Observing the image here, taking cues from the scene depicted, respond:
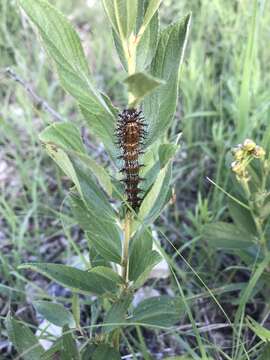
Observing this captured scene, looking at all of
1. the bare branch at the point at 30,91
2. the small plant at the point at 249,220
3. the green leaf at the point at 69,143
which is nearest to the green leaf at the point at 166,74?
the green leaf at the point at 69,143

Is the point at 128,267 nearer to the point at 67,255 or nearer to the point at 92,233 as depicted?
the point at 92,233

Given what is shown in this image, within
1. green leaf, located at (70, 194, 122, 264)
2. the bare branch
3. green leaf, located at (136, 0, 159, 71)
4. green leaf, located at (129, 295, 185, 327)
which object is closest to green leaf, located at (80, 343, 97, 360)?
green leaf, located at (129, 295, 185, 327)

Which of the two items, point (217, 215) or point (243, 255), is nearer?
point (243, 255)

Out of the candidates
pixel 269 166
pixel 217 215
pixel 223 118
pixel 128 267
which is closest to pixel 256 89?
pixel 223 118

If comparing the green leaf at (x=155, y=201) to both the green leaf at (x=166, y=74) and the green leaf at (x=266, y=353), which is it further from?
the green leaf at (x=266, y=353)

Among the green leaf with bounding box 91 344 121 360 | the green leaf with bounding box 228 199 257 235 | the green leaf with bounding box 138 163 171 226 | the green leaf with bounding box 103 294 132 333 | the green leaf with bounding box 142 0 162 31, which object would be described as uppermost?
the green leaf with bounding box 142 0 162 31

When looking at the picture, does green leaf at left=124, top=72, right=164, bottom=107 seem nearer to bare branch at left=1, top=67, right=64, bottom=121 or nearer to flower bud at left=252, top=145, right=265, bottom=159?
flower bud at left=252, top=145, right=265, bottom=159

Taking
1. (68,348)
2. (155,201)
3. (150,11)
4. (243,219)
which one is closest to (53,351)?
(68,348)
